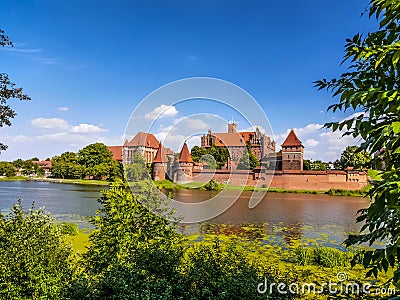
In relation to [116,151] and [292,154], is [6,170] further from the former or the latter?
[292,154]

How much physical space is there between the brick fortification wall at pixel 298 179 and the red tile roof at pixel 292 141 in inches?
248

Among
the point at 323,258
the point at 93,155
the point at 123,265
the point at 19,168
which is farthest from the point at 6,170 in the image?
the point at 123,265

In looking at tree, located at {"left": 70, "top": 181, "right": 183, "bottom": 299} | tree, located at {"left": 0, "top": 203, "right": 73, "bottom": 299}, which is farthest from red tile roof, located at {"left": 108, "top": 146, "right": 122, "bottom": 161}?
tree, located at {"left": 0, "top": 203, "right": 73, "bottom": 299}

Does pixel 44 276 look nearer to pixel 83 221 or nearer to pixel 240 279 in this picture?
pixel 240 279

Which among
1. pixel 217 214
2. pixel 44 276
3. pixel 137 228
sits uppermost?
pixel 137 228

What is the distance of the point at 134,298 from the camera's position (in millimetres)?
3387

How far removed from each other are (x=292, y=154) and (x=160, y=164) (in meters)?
21.6

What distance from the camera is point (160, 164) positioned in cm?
4766

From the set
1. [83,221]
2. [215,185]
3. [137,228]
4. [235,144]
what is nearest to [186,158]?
[215,185]

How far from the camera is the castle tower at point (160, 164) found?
46.2 m

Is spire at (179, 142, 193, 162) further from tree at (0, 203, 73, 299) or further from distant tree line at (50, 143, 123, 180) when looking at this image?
tree at (0, 203, 73, 299)

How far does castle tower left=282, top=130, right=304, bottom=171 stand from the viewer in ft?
168

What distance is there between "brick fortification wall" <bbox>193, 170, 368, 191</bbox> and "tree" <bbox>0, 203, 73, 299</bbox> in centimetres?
4284

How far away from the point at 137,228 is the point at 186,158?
43099mm
